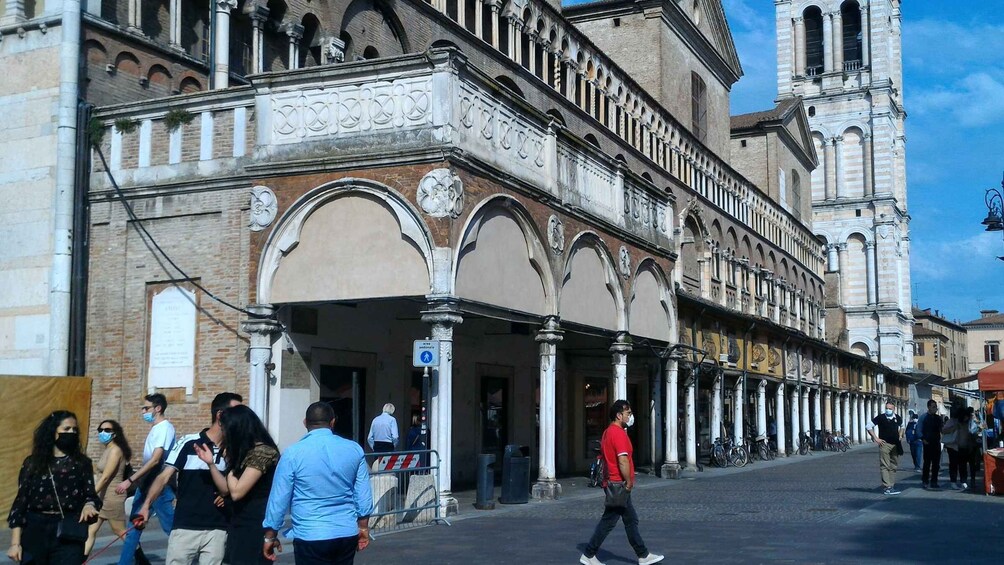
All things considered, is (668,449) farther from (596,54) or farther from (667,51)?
(667,51)

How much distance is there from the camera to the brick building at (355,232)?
16375 millimetres

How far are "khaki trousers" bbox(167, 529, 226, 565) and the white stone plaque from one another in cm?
1035

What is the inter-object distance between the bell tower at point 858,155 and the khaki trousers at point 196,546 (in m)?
79.4

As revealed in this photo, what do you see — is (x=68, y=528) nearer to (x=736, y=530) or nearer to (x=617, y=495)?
(x=617, y=495)

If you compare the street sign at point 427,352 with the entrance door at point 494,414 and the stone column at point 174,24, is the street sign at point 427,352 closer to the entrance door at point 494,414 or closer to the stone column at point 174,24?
the entrance door at point 494,414

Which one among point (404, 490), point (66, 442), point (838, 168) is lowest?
point (404, 490)

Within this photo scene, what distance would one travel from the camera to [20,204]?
1861cm

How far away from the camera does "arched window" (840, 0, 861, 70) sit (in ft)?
289

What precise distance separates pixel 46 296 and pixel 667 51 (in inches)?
1186

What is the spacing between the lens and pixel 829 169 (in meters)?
85.7

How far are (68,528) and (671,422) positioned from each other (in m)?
19.6

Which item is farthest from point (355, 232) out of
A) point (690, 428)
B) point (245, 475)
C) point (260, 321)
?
point (690, 428)

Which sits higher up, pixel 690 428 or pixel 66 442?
pixel 66 442

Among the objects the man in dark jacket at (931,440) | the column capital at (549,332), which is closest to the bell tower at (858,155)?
the man in dark jacket at (931,440)
